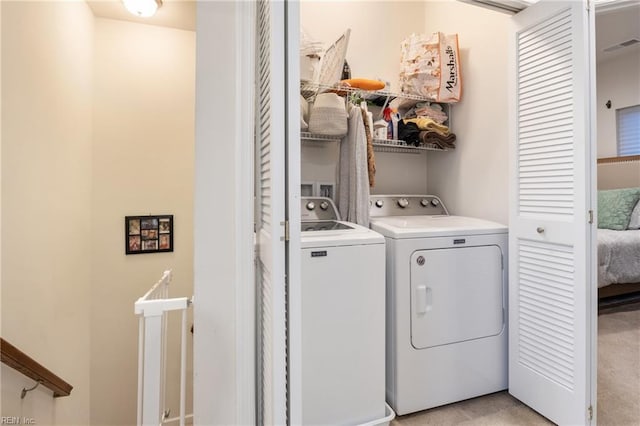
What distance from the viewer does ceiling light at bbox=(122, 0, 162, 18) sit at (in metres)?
2.29

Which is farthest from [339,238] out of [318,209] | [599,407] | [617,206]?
[617,206]

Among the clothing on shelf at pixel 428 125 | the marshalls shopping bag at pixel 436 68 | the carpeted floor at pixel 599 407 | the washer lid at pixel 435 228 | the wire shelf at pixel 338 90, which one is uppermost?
the marshalls shopping bag at pixel 436 68

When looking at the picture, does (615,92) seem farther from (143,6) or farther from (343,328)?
(143,6)

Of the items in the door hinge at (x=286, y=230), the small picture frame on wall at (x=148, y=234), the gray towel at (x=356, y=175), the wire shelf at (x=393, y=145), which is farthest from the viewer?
the small picture frame on wall at (x=148, y=234)

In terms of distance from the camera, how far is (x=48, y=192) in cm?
195

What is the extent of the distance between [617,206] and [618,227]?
0.56ft

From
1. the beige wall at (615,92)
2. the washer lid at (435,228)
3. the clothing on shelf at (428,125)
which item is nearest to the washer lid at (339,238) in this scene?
the washer lid at (435,228)

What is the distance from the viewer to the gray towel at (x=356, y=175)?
194 cm

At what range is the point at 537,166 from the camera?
5.49 ft

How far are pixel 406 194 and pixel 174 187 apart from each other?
202 cm

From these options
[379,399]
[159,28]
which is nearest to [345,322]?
[379,399]

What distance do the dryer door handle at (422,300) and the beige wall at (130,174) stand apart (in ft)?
6.87

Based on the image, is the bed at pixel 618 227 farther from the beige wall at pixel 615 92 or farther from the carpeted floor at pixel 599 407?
the carpeted floor at pixel 599 407

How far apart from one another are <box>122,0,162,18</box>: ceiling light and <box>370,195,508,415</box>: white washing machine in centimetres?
223
